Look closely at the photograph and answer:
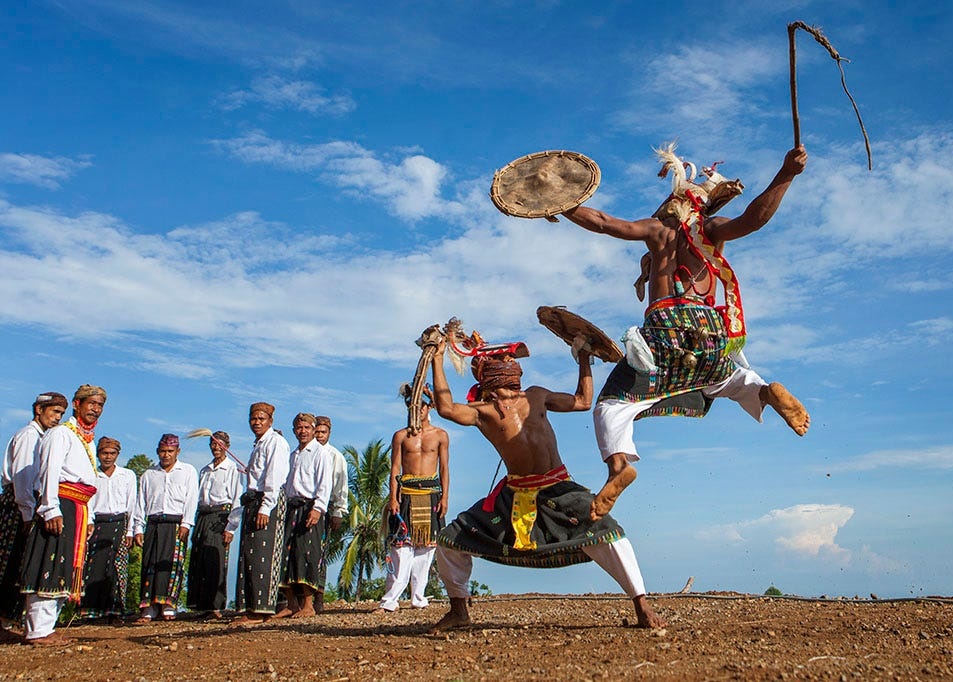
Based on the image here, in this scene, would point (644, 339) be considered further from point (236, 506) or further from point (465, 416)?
point (236, 506)

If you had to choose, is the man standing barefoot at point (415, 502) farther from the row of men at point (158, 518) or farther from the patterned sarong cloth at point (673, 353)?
the patterned sarong cloth at point (673, 353)

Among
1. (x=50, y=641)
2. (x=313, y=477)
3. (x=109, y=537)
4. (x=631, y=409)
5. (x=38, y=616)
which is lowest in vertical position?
(x=50, y=641)

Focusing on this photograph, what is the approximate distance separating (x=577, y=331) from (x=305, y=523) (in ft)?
14.9

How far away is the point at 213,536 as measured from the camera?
10.3 m

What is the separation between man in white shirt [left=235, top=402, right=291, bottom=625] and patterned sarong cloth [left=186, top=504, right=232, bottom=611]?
1185 millimetres

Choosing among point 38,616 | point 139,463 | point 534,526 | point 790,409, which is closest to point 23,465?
point 38,616

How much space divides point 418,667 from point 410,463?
4.38 metres

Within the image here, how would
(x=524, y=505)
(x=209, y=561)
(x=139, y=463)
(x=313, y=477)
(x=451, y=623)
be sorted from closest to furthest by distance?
(x=524, y=505)
(x=451, y=623)
(x=313, y=477)
(x=209, y=561)
(x=139, y=463)

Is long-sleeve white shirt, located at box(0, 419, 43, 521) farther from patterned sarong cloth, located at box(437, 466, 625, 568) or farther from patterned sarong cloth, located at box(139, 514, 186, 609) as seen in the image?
patterned sarong cloth, located at box(437, 466, 625, 568)

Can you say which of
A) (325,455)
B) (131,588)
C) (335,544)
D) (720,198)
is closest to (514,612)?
(325,455)

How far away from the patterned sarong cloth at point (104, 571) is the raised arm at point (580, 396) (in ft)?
20.9

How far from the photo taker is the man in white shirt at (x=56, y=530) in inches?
286

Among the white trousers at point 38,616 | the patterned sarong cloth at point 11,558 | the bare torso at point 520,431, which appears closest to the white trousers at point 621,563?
the bare torso at point 520,431

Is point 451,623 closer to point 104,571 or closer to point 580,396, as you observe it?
point 580,396
